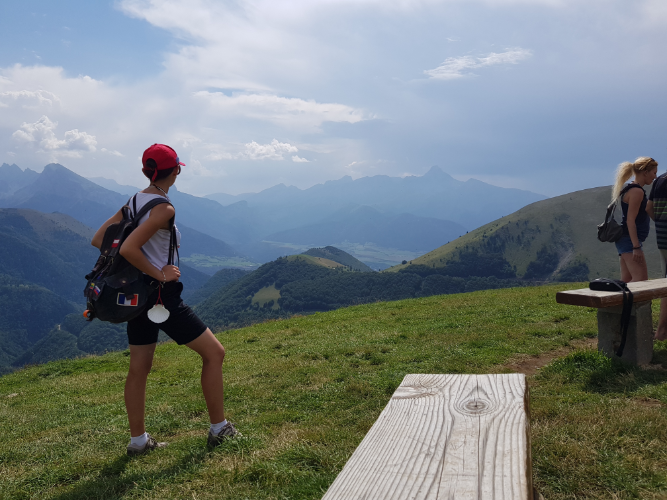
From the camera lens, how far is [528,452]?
177 cm

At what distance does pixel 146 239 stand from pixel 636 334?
20.7 feet

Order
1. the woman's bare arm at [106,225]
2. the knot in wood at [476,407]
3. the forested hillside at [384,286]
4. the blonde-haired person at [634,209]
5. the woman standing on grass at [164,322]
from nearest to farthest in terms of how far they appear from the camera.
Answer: the knot in wood at [476,407]
the woman standing on grass at [164,322]
the woman's bare arm at [106,225]
the blonde-haired person at [634,209]
the forested hillside at [384,286]

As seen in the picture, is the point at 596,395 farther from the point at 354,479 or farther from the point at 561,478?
the point at 354,479

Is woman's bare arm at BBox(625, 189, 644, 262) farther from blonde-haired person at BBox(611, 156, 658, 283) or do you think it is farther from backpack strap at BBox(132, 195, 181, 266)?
backpack strap at BBox(132, 195, 181, 266)

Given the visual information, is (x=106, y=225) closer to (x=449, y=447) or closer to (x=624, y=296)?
(x=449, y=447)

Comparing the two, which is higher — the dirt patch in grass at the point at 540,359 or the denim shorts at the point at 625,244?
the denim shorts at the point at 625,244

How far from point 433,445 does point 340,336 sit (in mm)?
11007

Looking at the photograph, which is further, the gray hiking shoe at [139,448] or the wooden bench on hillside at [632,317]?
the wooden bench on hillside at [632,317]

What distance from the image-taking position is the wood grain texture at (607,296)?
6203 millimetres

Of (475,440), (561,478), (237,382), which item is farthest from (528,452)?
(237,382)

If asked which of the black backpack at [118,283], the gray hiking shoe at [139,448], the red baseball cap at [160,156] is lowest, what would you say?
the gray hiking shoe at [139,448]

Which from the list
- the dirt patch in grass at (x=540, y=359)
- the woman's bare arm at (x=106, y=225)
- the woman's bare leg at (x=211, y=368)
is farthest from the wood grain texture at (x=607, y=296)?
the woman's bare arm at (x=106, y=225)

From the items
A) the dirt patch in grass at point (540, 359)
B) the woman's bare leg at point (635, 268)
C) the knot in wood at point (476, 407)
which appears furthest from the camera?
the woman's bare leg at point (635, 268)

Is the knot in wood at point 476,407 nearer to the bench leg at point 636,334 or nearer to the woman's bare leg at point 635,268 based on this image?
the bench leg at point 636,334
